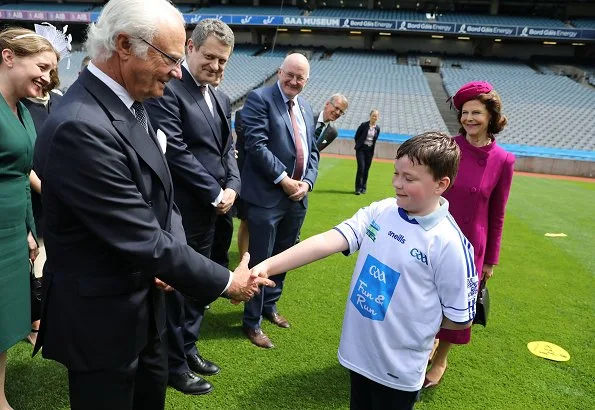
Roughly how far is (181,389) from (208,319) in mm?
966

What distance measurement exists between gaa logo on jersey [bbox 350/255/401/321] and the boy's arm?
0.14 meters

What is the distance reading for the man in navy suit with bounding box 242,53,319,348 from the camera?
3.04 meters

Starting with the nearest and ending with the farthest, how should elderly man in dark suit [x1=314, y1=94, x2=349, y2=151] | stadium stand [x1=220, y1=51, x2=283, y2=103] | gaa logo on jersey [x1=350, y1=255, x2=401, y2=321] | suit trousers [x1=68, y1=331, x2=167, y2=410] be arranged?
suit trousers [x1=68, y1=331, x2=167, y2=410] → gaa logo on jersey [x1=350, y1=255, x2=401, y2=321] → elderly man in dark suit [x1=314, y1=94, x2=349, y2=151] → stadium stand [x1=220, y1=51, x2=283, y2=103]

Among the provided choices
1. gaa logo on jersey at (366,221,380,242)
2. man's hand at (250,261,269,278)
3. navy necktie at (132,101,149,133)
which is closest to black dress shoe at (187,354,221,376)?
man's hand at (250,261,269,278)

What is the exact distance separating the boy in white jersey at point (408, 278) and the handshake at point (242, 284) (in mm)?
239

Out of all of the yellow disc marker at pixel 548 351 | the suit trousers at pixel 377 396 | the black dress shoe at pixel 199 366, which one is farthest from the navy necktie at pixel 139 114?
the yellow disc marker at pixel 548 351

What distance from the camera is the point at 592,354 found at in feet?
10.8

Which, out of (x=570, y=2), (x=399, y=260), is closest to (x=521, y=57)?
(x=570, y=2)

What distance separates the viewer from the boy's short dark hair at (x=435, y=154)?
1604 millimetres

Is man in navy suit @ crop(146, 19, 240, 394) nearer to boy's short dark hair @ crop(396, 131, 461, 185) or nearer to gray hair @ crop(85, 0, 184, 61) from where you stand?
gray hair @ crop(85, 0, 184, 61)

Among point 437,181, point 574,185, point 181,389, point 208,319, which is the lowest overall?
point 574,185

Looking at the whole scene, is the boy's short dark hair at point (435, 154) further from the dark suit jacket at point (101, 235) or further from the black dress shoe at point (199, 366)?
the black dress shoe at point (199, 366)

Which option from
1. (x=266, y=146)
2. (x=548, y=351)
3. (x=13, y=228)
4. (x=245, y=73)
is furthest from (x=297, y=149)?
(x=245, y=73)

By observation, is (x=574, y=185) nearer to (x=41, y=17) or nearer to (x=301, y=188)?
(x=301, y=188)
